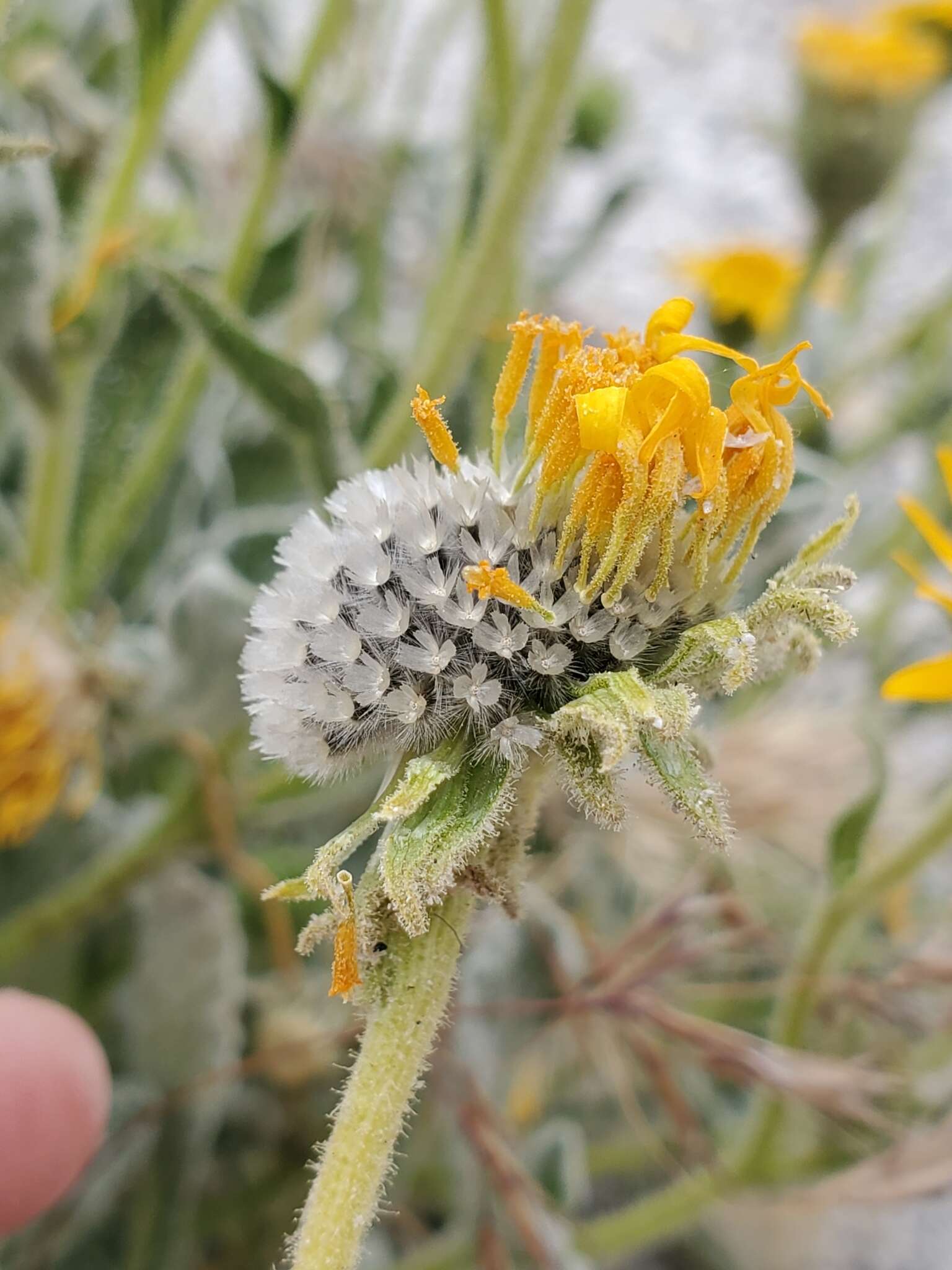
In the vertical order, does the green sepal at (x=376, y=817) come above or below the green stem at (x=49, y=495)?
below

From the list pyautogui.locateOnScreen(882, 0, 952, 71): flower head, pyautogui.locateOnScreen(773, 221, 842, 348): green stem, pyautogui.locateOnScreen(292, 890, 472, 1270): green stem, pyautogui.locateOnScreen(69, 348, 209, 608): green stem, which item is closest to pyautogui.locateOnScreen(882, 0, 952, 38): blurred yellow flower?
pyautogui.locateOnScreen(882, 0, 952, 71): flower head

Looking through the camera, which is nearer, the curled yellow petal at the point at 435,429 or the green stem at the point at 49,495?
the curled yellow petal at the point at 435,429

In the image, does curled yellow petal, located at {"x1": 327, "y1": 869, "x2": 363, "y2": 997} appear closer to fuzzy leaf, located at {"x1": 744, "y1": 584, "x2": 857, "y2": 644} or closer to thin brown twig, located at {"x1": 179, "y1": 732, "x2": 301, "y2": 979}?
fuzzy leaf, located at {"x1": 744, "y1": 584, "x2": 857, "y2": 644}

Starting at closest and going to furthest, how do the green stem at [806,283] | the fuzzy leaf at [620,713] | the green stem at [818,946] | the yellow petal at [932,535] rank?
the fuzzy leaf at [620,713]
the yellow petal at [932,535]
the green stem at [818,946]
the green stem at [806,283]

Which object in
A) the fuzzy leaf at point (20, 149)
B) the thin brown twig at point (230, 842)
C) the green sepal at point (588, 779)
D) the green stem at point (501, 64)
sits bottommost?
the thin brown twig at point (230, 842)

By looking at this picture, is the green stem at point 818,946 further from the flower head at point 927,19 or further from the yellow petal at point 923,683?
the flower head at point 927,19

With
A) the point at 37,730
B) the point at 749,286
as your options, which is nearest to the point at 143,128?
the point at 37,730

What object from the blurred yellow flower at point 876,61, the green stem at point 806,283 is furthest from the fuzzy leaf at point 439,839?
the blurred yellow flower at point 876,61

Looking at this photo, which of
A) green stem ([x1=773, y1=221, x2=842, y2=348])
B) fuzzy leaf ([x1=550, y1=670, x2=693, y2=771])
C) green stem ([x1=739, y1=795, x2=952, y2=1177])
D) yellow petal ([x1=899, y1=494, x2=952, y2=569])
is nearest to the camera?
fuzzy leaf ([x1=550, y1=670, x2=693, y2=771])
